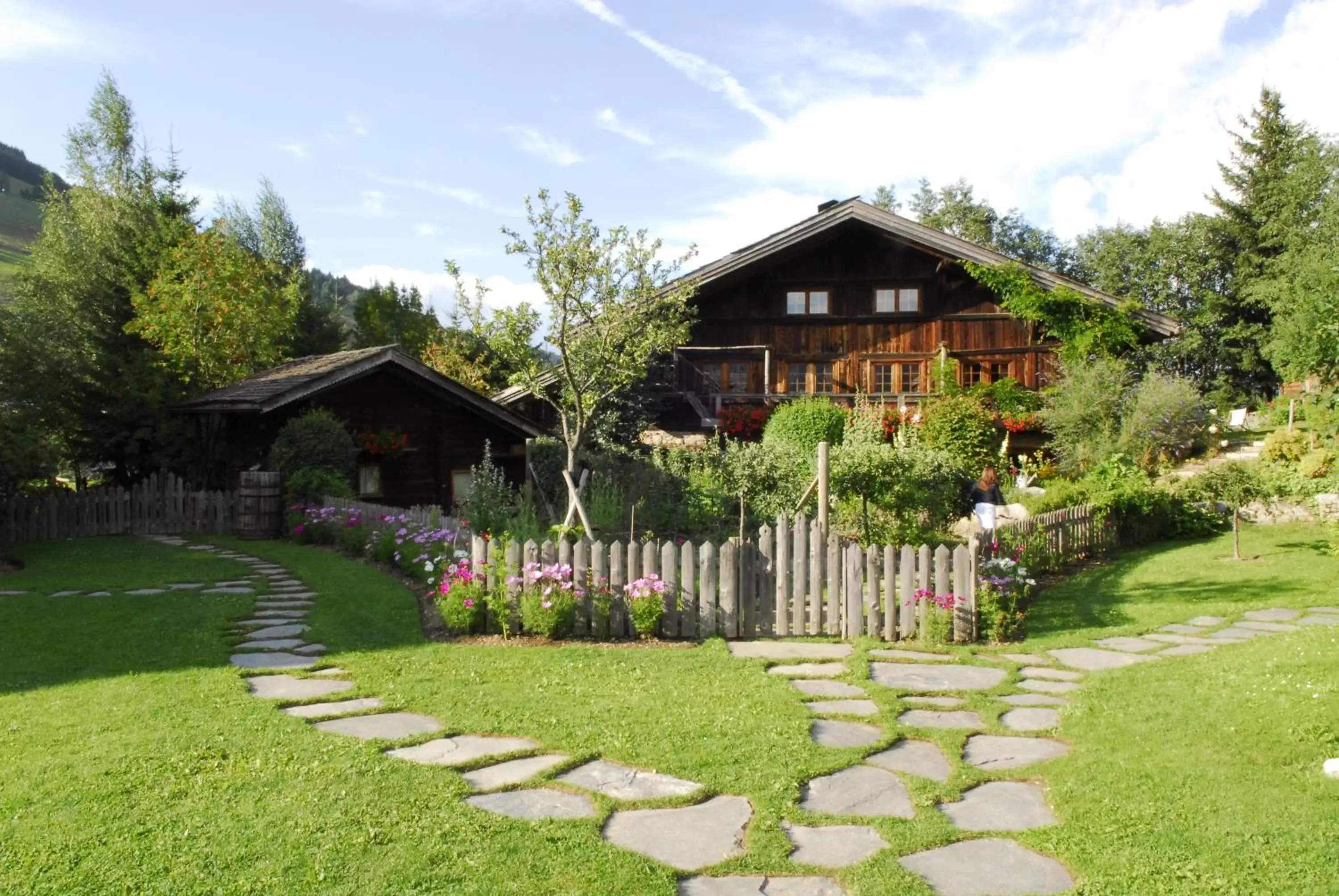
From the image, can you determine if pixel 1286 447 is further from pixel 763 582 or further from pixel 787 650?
pixel 787 650

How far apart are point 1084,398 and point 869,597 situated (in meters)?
16.8

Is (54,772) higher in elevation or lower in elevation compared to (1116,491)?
lower

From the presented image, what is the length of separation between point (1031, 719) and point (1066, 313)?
2237 centimetres

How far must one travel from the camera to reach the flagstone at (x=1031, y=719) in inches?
239

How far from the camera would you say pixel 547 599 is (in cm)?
891

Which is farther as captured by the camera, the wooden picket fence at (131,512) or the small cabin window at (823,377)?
the small cabin window at (823,377)

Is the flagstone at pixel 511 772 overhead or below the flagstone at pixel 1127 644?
below

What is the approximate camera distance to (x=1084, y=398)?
23.6 m

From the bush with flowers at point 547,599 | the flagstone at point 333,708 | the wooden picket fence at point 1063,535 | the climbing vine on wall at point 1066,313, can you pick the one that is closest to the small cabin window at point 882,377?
the climbing vine on wall at point 1066,313

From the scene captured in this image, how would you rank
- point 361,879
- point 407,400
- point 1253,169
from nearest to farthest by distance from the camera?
1. point 361,879
2. point 407,400
3. point 1253,169

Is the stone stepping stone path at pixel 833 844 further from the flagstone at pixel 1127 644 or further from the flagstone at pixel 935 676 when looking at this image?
the flagstone at pixel 1127 644

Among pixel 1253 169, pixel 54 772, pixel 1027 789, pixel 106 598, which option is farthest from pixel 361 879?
pixel 1253 169

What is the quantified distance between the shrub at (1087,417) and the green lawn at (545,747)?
15.6 metres

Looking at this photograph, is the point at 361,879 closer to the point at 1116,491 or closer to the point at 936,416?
the point at 1116,491
